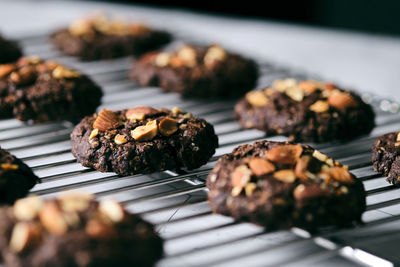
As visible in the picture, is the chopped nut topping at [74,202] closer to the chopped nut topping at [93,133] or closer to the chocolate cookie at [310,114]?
the chopped nut topping at [93,133]

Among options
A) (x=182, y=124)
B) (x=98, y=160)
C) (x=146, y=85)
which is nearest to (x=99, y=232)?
(x=98, y=160)

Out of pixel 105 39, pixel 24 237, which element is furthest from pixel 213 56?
pixel 24 237

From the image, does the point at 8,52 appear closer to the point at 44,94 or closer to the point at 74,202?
the point at 44,94

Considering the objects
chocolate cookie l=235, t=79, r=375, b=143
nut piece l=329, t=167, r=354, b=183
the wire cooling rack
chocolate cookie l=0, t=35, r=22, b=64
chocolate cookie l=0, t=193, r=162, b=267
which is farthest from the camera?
chocolate cookie l=0, t=35, r=22, b=64

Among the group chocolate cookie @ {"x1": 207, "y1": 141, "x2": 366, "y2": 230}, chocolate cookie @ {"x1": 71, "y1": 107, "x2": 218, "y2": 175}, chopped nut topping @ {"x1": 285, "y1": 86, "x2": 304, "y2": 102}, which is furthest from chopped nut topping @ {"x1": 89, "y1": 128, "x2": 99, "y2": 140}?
chopped nut topping @ {"x1": 285, "y1": 86, "x2": 304, "y2": 102}

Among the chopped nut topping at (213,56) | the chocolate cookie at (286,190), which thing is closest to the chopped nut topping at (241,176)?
the chocolate cookie at (286,190)

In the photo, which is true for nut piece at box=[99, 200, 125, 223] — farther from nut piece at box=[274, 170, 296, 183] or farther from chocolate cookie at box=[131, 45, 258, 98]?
chocolate cookie at box=[131, 45, 258, 98]

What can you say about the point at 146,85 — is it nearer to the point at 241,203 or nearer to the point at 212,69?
the point at 212,69
